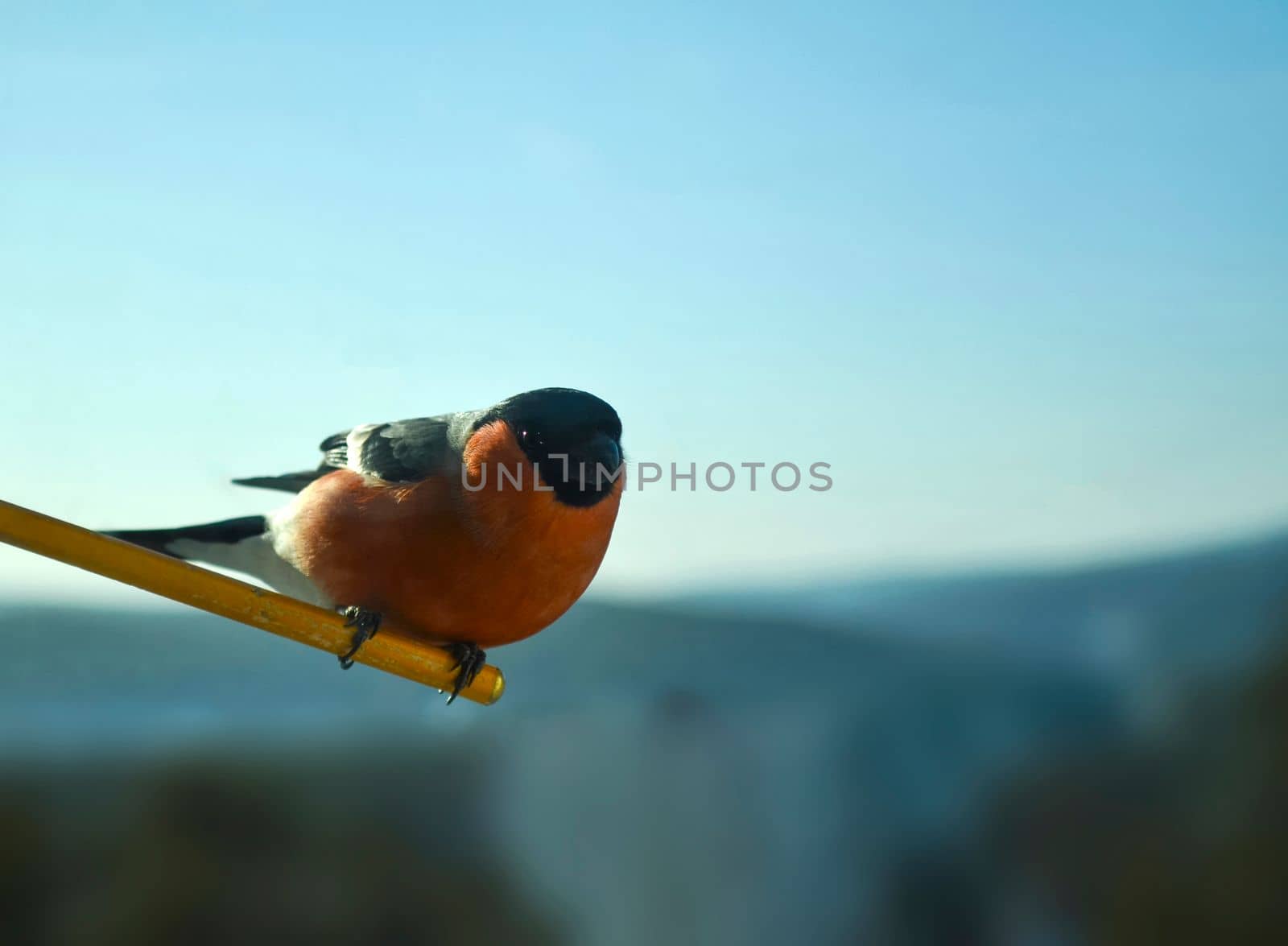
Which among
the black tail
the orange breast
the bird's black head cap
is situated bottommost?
the black tail

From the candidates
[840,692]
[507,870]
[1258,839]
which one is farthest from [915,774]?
[507,870]

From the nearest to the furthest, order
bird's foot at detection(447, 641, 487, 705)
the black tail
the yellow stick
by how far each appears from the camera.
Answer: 1. the yellow stick
2. bird's foot at detection(447, 641, 487, 705)
3. the black tail

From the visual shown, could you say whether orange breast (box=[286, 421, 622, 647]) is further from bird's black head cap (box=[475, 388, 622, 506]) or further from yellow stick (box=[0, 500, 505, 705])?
yellow stick (box=[0, 500, 505, 705])

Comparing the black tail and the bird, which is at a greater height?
the bird

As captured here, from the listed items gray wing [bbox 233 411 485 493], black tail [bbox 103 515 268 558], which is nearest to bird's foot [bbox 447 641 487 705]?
gray wing [bbox 233 411 485 493]

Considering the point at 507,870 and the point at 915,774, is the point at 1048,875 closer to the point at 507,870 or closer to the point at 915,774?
the point at 915,774

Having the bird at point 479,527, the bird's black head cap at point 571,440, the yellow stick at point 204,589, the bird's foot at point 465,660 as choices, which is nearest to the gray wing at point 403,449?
the bird at point 479,527

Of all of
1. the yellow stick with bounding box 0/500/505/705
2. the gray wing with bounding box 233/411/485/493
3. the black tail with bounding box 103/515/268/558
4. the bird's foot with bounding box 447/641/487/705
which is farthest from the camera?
the black tail with bounding box 103/515/268/558
